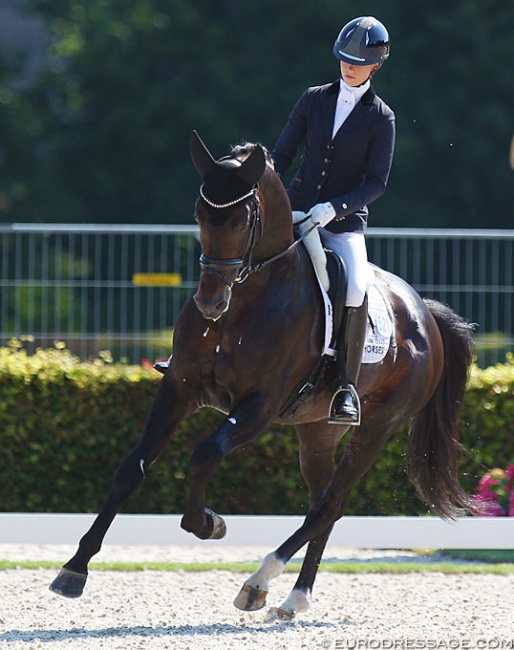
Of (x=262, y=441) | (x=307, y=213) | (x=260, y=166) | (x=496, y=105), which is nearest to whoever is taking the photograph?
(x=260, y=166)

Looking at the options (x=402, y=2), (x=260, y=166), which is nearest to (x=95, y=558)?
(x=260, y=166)

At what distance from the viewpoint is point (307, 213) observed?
6.66 metres

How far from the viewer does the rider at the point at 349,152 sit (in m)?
6.57

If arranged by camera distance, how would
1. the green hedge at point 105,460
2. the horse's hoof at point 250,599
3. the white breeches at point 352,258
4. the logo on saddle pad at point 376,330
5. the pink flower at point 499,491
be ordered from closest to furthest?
the horse's hoof at point 250,599 < the white breeches at point 352,258 < the logo on saddle pad at point 376,330 < the pink flower at point 499,491 < the green hedge at point 105,460

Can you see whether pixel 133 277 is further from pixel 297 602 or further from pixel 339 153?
pixel 297 602

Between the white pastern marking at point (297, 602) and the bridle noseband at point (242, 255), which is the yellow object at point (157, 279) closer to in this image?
the white pastern marking at point (297, 602)

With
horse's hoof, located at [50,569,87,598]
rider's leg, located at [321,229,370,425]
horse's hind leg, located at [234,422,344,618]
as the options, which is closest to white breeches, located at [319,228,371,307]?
rider's leg, located at [321,229,370,425]

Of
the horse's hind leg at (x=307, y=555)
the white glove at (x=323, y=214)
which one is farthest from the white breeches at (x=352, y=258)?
the horse's hind leg at (x=307, y=555)

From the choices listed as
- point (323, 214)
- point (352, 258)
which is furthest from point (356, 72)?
point (352, 258)

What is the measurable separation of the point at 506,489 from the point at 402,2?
15119 millimetres

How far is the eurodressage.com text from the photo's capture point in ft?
18.7

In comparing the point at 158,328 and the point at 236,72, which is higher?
the point at 236,72

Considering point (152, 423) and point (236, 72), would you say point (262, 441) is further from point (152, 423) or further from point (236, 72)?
point (236, 72)

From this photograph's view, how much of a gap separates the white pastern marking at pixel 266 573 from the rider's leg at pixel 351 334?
757mm
